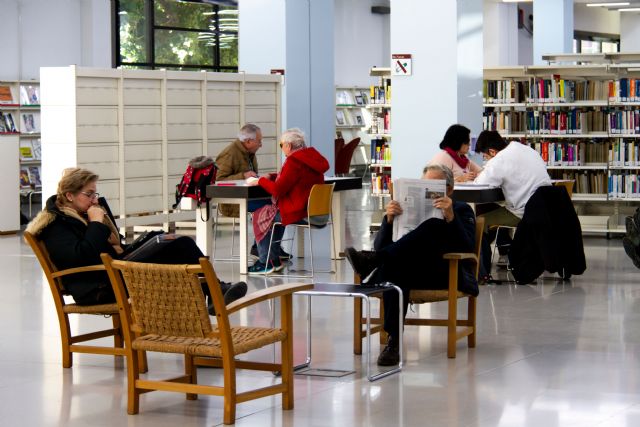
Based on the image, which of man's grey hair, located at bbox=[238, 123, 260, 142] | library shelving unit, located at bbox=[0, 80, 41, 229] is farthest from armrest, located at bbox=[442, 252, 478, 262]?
library shelving unit, located at bbox=[0, 80, 41, 229]

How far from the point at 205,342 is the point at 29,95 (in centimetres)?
1319

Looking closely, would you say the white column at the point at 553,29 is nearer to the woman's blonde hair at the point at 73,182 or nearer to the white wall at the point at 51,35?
the white wall at the point at 51,35

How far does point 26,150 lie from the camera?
55.2 ft

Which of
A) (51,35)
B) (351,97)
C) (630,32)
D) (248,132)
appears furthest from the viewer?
(630,32)

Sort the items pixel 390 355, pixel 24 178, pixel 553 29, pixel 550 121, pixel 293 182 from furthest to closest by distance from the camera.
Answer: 1. pixel 553 29
2. pixel 24 178
3. pixel 550 121
4. pixel 293 182
5. pixel 390 355

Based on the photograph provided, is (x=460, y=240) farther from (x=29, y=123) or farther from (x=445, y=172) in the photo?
(x=29, y=123)

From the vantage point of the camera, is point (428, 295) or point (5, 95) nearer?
point (428, 295)

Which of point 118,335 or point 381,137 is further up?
point 381,137

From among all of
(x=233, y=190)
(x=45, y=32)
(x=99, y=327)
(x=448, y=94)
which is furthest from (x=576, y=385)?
(x=45, y=32)

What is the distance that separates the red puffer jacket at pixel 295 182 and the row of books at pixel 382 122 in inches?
166

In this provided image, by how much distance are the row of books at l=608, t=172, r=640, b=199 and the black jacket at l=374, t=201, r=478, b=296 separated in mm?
6327

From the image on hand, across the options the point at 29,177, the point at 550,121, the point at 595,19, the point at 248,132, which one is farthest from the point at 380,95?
the point at 595,19

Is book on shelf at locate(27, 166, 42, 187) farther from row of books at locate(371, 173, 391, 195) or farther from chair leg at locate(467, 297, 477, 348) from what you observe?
chair leg at locate(467, 297, 477, 348)

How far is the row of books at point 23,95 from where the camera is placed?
16984 mm
